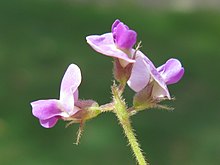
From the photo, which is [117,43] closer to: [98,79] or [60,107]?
[60,107]

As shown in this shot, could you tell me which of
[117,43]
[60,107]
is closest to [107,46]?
[117,43]

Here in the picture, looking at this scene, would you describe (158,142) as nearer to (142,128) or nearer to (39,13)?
(142,128)

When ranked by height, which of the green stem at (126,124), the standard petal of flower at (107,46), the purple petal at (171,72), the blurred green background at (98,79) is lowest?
the blurred green background at (98,79)

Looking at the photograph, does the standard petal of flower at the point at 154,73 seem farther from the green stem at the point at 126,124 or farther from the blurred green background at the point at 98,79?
the blurred green background at the point at 98,79

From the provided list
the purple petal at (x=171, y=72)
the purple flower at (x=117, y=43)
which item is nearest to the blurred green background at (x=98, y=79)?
→ the purple petal at (x=171, y=72)
